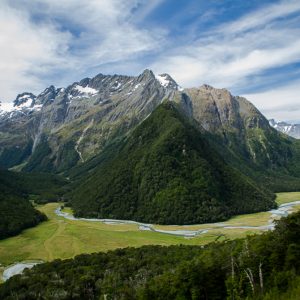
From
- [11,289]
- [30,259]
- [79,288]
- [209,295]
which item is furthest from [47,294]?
[30,259]

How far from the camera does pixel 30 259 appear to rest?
186 meters

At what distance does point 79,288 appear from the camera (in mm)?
122250

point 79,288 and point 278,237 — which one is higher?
point 278,237

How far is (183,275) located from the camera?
99125 millimetres

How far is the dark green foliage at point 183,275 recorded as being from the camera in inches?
3292

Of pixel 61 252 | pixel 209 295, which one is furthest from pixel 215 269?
pixel 61 252

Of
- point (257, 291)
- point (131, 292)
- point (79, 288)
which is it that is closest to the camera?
point (257, 291)

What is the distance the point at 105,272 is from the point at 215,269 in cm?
5031

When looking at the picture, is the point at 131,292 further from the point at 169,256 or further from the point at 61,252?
the point at 61,252

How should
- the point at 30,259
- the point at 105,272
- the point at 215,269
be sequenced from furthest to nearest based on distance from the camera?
the point at 30,259
the point at 105,272
the point at 215,269

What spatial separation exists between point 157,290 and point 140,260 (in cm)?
5196

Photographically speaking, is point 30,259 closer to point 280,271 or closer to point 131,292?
point 131,292

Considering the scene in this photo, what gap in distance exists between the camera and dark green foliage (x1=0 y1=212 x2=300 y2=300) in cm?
8362

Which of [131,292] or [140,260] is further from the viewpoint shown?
[140,260]
